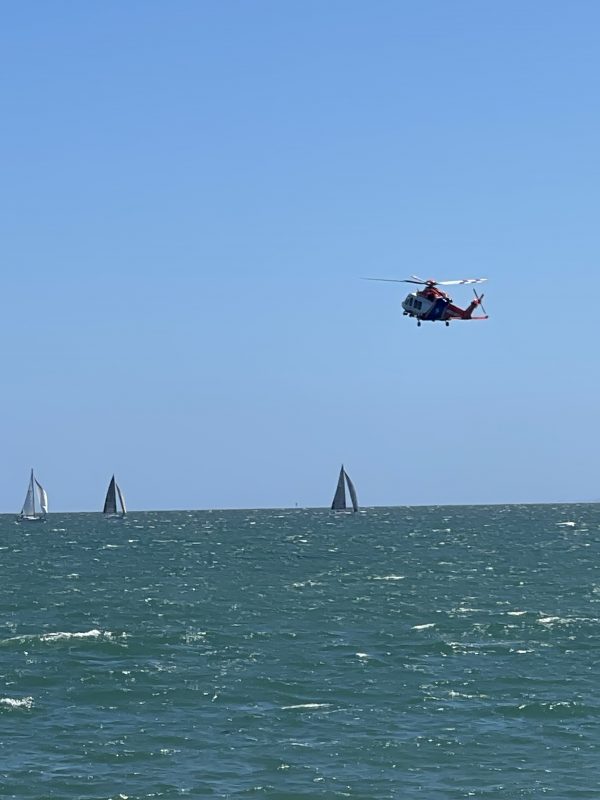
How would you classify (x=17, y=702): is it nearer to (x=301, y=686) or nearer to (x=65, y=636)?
(x=301, y=686)

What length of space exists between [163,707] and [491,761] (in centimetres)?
1186

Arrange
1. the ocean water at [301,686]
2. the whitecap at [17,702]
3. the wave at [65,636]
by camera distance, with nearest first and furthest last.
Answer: the ocean water at [301,686] < the whitecap at [17,702] < the wave at [65,636]

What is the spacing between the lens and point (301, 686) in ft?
151

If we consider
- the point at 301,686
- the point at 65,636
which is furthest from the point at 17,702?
the point at 65,636

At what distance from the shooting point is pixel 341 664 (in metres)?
50.6

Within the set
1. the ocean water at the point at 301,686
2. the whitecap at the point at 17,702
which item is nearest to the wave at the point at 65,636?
the ocean water at the point at 301,686

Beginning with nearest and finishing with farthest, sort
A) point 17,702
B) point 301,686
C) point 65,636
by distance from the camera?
1. point 17,702
2. point 301,686
3. point 65,636

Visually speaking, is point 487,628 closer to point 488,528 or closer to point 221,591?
point 221,591

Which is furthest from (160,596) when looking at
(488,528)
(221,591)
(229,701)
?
(488,528)

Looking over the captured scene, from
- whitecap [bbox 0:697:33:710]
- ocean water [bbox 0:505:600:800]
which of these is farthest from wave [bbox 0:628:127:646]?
whitecap [bbox 0:697:33:710]

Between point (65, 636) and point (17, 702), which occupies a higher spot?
point (65, 636)

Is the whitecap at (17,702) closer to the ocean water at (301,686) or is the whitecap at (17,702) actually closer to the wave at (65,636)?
the ocean water at (301,686)

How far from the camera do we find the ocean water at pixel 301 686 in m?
34.2

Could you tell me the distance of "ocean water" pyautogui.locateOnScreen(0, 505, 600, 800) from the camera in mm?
34188
